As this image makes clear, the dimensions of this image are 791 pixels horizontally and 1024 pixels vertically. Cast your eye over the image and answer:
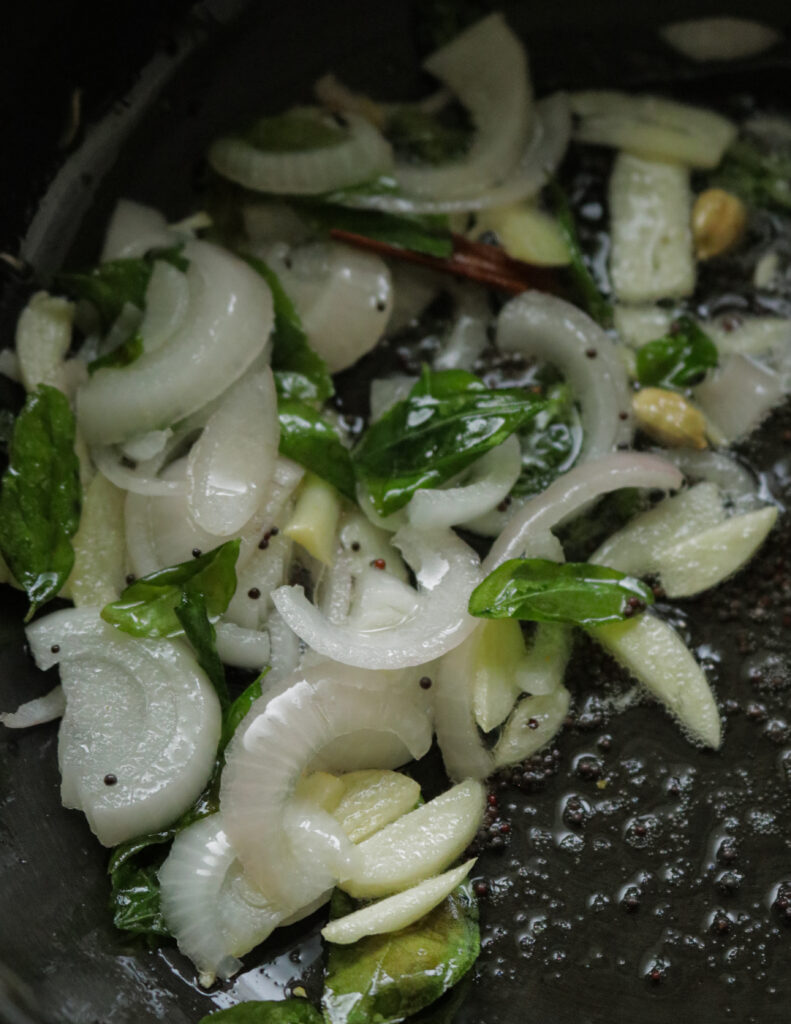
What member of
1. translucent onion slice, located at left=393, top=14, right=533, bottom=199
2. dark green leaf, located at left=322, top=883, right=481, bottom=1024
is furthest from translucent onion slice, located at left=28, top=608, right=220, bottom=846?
translucent onion slice, located at left=393, top=14, right=533, bottom=199

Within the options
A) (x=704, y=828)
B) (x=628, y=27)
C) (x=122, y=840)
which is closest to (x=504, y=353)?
(x=628, y=27)

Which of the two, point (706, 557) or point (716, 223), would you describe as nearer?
point (706, 557)

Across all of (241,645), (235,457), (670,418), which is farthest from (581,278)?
(241,645)

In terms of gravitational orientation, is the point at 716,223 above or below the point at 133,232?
below

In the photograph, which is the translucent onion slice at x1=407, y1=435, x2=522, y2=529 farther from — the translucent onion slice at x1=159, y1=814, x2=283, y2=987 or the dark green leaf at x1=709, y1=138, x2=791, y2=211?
the dark green leaf at x1=709, y1=138, x2=791, y2=211

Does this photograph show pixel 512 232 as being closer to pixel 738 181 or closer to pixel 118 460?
pixel 738 181

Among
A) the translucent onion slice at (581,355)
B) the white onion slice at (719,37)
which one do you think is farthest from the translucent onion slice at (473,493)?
the white onion slice at (719,37)

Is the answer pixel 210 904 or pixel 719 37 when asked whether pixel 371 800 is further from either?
pixel 719 37
